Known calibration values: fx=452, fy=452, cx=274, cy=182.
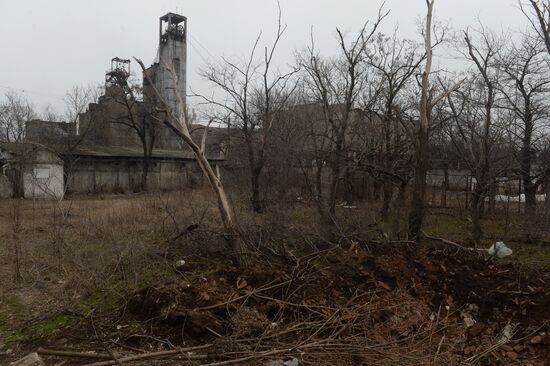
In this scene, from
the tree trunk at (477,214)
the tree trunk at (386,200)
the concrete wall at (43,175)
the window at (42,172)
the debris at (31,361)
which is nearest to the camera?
the debris at (31,361)

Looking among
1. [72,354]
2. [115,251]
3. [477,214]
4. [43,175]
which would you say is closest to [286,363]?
[72,354]

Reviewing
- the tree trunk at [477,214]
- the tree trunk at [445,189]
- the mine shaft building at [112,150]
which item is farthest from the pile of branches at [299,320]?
the mine shaft building at [112,150]

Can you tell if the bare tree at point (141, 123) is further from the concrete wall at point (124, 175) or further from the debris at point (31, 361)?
the debris at point (31, 361)

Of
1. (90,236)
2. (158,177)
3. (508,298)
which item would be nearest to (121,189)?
(158,177)

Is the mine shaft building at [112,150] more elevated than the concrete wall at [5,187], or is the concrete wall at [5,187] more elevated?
the mine shaft building at [112,150]

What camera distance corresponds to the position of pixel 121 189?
29922mm

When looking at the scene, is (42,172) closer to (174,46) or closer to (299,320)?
(174,46)

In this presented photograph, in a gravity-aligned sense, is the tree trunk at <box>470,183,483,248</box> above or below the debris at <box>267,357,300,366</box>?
above

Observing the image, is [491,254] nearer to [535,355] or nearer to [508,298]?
[508,298]

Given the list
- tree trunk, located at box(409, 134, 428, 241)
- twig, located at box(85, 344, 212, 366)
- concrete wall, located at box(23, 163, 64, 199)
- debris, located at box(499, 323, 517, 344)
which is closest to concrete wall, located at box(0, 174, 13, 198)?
concrete wall, located at box(23, 163, 64, 199)

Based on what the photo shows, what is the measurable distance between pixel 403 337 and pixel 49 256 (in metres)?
6.82

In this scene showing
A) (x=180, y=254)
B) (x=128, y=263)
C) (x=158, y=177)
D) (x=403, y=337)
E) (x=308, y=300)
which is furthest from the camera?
(x=158, y=177)

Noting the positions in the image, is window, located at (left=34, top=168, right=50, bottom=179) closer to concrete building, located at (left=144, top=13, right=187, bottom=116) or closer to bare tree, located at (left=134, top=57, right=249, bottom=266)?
concrete building, located at (left=144, top=13, right=187, bottom=116)

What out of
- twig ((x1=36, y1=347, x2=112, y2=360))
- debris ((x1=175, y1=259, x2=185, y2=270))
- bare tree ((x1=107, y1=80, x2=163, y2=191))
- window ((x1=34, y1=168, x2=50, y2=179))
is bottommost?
twig ((x1=36, y1=347, x2=112, y2=360))
